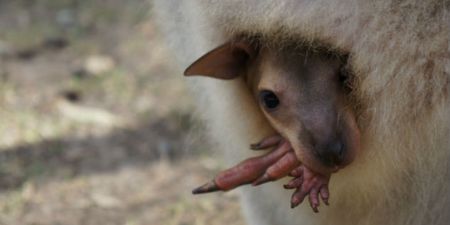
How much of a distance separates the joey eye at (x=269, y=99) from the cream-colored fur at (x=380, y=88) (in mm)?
105

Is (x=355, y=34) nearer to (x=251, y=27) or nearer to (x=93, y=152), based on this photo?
(x=251, y=27)

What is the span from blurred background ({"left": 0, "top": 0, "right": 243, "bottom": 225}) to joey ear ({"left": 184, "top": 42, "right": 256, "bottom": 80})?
30.5 inches

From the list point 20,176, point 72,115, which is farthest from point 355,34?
point 72,115

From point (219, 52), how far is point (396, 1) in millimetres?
361

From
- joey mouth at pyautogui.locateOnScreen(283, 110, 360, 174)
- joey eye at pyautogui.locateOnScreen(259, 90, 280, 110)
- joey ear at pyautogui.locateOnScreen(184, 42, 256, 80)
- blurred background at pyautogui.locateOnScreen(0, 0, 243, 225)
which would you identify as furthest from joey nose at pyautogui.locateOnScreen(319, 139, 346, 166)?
blurred background at pyautogui.locateOnScreen(0, 0, 243, 225)

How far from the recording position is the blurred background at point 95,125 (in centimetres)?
315

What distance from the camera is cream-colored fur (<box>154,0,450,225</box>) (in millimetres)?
1621

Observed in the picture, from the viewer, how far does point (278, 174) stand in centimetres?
177

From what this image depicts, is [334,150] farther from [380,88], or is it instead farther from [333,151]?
[380,88]

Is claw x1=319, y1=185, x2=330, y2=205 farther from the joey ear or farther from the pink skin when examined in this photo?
the joey ear

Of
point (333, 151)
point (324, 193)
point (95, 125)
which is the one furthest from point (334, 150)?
point (95, 125)

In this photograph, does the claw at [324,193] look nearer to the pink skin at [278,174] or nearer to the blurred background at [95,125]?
the pink skin at [278,174]

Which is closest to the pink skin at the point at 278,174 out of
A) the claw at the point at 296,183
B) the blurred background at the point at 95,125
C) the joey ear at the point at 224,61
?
the claw at the point at 296,183

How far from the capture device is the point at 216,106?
2.09m
